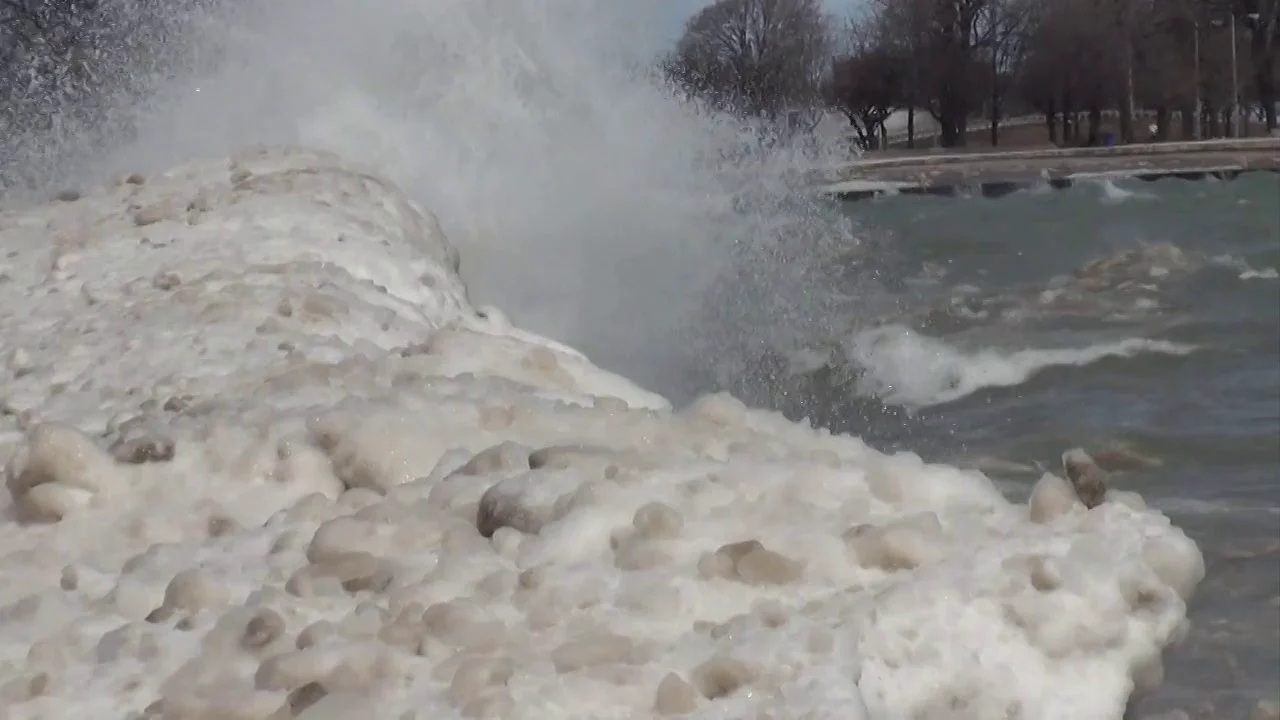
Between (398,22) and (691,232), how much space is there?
5.21 feet

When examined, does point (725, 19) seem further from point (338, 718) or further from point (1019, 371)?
point (338, 718)

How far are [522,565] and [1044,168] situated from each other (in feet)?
60.4

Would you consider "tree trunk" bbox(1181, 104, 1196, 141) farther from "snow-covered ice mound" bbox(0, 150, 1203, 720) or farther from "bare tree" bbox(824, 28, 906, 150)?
"snow-covered ice mound" bbox(0, 150, 1203, 720)

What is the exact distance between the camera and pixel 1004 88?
2434 cm

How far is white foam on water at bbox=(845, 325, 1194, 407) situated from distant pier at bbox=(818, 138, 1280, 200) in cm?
913

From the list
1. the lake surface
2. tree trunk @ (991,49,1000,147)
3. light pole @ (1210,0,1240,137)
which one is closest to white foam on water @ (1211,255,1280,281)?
the lake surface

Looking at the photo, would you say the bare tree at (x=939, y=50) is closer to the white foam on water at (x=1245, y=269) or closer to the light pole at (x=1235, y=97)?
the light pole at (x=1235, y=97)

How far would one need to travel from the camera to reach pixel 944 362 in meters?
6.57

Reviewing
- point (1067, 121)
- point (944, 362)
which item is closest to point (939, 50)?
point (1067, 121)

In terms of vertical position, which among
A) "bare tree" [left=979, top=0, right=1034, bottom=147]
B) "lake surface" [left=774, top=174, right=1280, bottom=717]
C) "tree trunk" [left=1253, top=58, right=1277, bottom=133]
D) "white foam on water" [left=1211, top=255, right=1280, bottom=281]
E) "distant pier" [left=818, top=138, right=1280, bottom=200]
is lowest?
"lake surface" [left=774, top=174, right=1280, bottom=717]

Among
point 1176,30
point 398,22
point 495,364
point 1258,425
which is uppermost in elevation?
point 1176,30

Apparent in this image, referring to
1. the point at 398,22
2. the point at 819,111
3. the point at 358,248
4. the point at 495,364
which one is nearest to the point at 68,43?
the point at 398,22

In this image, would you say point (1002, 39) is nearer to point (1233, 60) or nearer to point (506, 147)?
point (1233, 60)

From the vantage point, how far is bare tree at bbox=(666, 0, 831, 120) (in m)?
17.2
